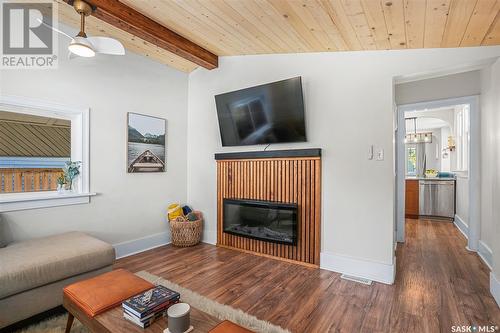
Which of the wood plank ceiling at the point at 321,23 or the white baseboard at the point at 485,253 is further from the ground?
the wood plank ceiling at the point at 321,23

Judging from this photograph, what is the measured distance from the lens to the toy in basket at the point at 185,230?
12.2ft

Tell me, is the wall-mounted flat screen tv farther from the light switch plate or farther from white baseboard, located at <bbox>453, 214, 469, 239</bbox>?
white baseboard, located at <bbox>453, 214, 469, 239</bbox>

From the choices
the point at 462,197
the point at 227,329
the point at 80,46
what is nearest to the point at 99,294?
the point at 227,329

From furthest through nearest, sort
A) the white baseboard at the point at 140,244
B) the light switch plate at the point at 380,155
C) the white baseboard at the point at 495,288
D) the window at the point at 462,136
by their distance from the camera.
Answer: the window at the point at 462,136, the white baseboard at the point at 140,244, the light switch plate at the point at 380,155, the white baseboard at the point at 495,288

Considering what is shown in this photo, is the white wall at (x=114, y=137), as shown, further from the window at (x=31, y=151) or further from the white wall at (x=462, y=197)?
the white wall at (x=462, y=197)

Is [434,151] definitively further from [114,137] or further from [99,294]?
[99,294]

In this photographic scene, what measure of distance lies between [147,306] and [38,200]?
2140mm

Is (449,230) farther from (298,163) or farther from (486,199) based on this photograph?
(298,163)

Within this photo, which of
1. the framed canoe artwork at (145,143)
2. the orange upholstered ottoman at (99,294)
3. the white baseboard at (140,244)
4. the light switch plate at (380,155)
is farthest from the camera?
the framed canoe artwork at (145,143)

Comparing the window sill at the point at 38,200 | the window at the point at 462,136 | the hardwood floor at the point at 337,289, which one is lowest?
the hardwood floor at the point at 337,289

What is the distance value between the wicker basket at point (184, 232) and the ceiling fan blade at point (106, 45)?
93.6 inches

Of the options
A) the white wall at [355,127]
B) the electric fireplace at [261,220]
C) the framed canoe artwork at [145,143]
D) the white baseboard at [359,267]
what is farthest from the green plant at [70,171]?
the white baseboard at [359,267]

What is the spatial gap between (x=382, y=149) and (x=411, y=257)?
1770 millimetres

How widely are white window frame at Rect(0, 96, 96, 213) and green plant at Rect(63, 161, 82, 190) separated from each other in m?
0.07
